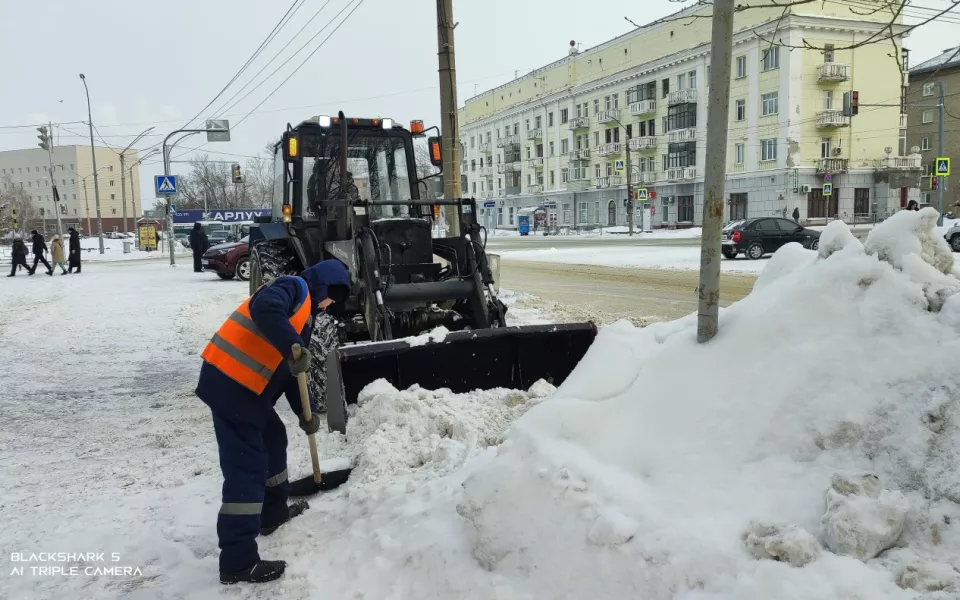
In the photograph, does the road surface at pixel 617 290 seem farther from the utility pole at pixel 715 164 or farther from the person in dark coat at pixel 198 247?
the person in dark coat at pixel 198 247

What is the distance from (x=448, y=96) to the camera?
1061cm

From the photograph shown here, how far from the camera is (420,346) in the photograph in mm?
5078

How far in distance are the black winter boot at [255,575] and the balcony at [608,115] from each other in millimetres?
55298

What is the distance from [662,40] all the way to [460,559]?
176 ft

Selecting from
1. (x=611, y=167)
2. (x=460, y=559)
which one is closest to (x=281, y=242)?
(x=460, y=559)

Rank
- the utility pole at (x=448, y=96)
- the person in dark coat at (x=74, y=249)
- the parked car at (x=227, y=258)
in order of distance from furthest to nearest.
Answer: the person in dark coat at (x=74, y=249), the parked car at (x=227, y=258), the utility pole at (x=448, y=96)

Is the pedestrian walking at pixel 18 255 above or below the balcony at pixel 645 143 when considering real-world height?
below

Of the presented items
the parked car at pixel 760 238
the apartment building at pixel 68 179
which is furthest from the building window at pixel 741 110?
the apartment building at pixel 68 179

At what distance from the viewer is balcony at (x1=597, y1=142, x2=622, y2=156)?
56697 mm

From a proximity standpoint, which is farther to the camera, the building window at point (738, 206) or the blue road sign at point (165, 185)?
the building window at point (738, 206)

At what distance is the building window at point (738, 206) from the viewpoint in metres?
45.5

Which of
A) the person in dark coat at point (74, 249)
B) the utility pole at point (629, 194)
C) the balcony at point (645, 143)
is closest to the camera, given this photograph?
the person in dark coat at point (74, 249)

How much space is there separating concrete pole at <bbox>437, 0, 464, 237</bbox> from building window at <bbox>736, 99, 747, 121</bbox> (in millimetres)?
39268

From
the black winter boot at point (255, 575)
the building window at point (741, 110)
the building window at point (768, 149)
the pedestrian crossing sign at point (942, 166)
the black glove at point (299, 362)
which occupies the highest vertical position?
the building window at point (741, 110)
